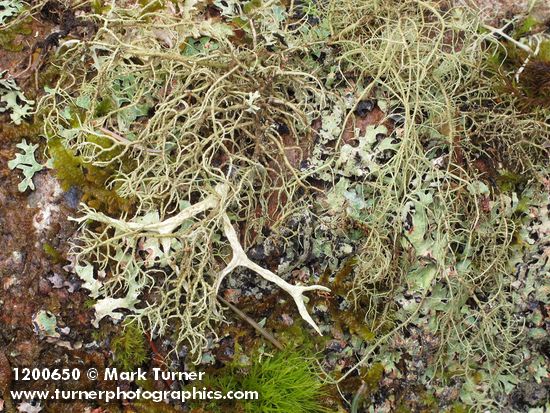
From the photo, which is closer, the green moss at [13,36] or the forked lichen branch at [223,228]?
the forked lichen branch at [223,228]

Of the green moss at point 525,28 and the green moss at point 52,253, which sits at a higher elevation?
the green moss at point 525,28

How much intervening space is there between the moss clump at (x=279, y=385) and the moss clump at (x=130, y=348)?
236 mm

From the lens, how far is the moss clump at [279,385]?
5.57 feet

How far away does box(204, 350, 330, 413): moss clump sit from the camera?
1.70m

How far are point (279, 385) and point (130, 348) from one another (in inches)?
17.9

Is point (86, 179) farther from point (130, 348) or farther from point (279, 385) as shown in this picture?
point (279, 385)

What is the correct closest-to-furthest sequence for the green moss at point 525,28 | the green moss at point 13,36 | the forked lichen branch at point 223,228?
the forked lichen branch at point 223,228, the green moss at point 13,36, the green moss at point 525,28

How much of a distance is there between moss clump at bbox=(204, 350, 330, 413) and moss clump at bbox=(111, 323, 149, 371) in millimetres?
236

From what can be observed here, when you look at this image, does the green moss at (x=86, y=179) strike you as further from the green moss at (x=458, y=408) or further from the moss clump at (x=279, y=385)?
the green moss at (x=458, y=408)

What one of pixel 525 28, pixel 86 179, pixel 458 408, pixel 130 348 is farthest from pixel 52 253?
pixel 525 28

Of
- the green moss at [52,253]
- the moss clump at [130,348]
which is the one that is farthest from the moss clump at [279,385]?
the green moss at [52,253]

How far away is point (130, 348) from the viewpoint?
1.67m

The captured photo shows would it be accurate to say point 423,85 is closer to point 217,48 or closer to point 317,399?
point 217,48

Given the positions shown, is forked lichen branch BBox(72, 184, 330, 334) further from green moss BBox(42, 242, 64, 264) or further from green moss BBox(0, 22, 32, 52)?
green moss BBox(0, 22, 32, 52)
